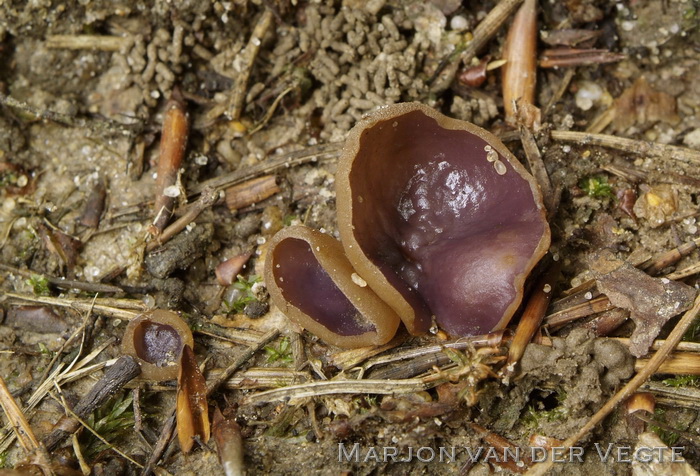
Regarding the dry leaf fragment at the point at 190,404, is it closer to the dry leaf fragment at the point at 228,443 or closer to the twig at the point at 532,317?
the dry leaf fragment at the point at 228,443

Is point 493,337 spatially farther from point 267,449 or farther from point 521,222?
point 267,449

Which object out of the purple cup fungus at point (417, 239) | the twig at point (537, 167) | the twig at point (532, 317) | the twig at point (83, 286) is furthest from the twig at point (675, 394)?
the twig at point (83, 286)

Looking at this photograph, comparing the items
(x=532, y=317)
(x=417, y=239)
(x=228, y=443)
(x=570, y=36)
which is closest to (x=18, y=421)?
(x=228, y=443)

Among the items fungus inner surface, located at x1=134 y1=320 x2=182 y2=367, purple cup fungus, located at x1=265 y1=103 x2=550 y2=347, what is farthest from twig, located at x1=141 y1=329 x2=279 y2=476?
purple cup fungus, located at x1=265 y1=103 x2=550 y2=347

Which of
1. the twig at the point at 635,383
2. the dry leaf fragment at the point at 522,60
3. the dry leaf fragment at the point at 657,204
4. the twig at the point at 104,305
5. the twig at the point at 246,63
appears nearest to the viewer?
the twig at the point at 635,383

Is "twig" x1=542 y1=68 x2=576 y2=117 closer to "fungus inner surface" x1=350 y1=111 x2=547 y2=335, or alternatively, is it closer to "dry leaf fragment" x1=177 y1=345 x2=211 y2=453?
"fungus inner surface" x1=350 y1=111 x2=547 y2=335

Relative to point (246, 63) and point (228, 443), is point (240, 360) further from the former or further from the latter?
point (246, 63)
